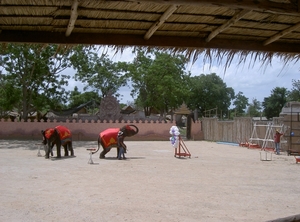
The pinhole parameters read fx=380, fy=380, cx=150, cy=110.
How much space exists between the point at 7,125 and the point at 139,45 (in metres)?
24.7

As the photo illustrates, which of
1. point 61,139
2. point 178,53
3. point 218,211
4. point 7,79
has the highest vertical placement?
point 7,79

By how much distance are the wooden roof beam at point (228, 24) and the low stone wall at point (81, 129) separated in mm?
23449

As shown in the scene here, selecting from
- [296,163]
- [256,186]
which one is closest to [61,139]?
[256,186]

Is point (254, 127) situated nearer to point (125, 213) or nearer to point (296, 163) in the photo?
point (296, 163)

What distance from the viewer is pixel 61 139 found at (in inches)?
603

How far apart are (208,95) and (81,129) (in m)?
34.0

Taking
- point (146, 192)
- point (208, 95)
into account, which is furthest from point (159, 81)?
point (146, 192)

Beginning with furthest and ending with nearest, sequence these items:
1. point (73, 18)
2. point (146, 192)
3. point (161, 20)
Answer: point (146, 192), point (161, 20), point (73, 18)

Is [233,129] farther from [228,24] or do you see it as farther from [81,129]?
[228,24]

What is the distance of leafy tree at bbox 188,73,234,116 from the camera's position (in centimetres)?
5675

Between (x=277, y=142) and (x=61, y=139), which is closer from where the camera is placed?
(x=61, y=139)

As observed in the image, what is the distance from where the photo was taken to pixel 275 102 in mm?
52875

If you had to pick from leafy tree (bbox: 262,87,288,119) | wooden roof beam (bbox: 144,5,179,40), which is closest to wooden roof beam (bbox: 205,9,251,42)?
wooden roof beam (bbox: 144,5,179,40)

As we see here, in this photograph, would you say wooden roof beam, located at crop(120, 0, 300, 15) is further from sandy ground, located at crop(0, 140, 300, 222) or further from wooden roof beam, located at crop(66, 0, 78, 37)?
sandy ground, located at crop(0, 140, 300, 222)
